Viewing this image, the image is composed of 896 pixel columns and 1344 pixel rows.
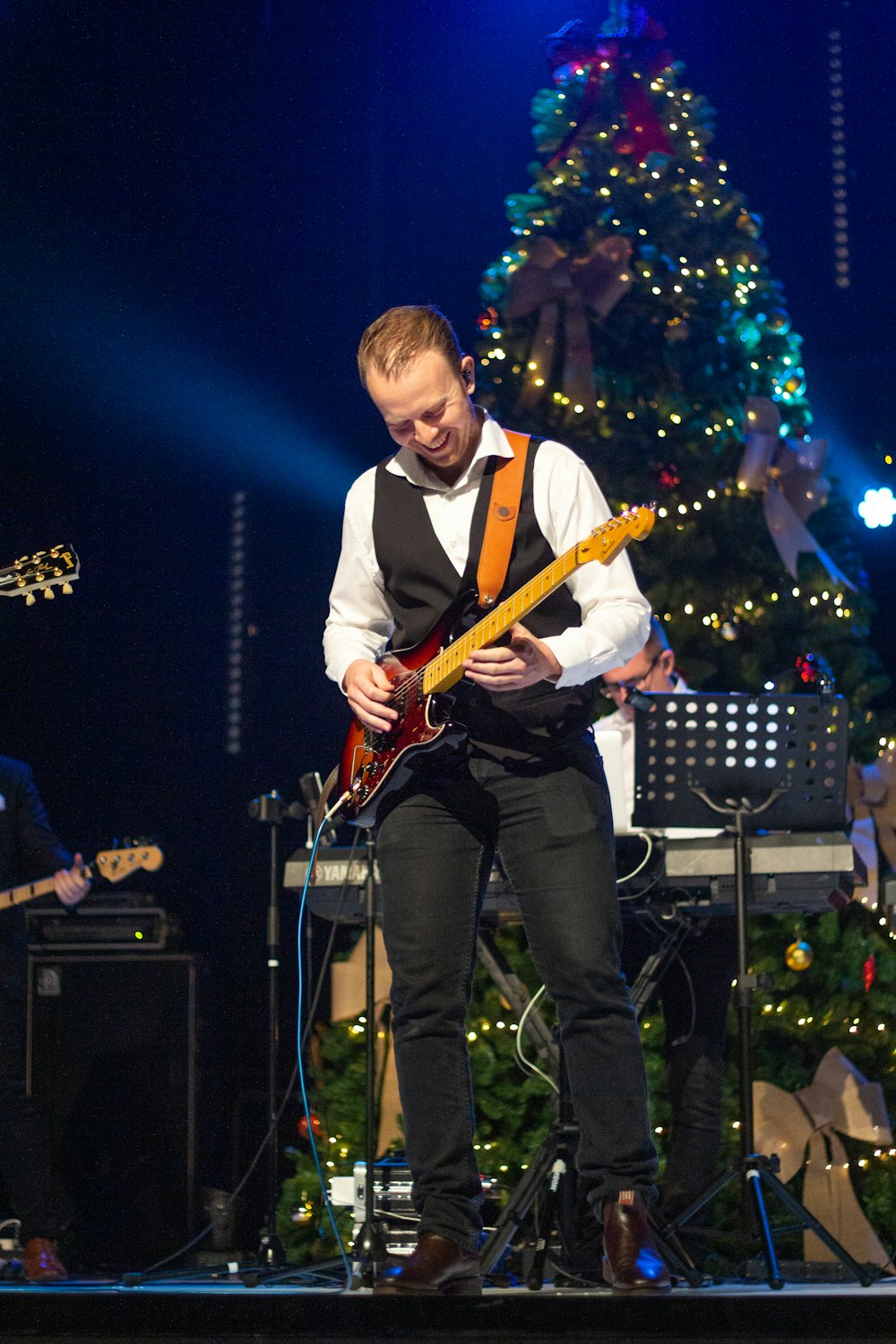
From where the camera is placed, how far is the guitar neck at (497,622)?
2.86 meters

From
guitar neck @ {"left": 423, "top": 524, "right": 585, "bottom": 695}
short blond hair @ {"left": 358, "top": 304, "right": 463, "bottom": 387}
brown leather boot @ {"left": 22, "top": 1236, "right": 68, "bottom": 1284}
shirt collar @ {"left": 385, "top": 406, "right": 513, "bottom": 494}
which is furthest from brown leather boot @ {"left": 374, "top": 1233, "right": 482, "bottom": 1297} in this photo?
brown leather boot @ {"left": 22, "top": 1236, "right": 68, "bottom": 1284}

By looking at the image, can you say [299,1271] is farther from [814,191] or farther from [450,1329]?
[814,191]

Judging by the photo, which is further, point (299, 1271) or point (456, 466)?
point (299, 1271)

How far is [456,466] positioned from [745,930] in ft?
4.88

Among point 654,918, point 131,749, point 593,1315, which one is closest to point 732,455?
point 654,918

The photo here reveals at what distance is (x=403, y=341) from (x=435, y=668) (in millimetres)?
643

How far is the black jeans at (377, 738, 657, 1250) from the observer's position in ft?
9.21

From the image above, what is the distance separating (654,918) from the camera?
14.3ft

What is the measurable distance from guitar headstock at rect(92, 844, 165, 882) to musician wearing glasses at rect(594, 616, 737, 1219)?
71.9 inches

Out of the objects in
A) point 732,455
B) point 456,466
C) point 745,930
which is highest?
point 732,455

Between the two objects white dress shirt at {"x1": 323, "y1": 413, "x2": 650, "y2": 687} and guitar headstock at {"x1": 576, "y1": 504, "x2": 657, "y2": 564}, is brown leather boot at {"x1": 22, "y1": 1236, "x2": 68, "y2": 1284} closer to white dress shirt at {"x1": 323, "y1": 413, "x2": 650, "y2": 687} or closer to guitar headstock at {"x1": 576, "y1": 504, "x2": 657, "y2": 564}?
white dress shirt at {"x1": 323, "y1": 413, "x2": 650, "y2": 687}

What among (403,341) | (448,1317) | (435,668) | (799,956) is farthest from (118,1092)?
(403,341)

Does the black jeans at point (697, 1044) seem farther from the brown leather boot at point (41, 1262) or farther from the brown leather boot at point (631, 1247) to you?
the brown leather boot at point (631, 1247)

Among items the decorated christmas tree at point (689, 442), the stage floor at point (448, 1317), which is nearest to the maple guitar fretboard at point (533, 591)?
the stage floor at point (448, 1317)
